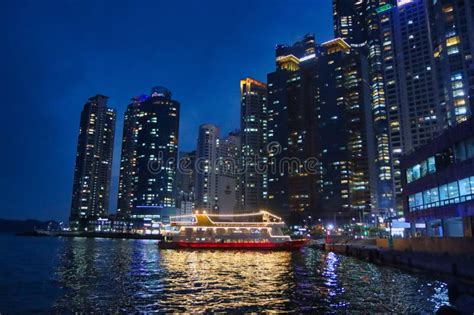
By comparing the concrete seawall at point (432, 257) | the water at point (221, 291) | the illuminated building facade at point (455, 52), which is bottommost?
the water at point (221, 291)

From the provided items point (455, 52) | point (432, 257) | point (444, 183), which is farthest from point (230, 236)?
point (455, 52)

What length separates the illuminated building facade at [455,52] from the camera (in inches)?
4648

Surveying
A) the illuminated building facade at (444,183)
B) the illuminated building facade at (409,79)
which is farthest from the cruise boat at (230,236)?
the illuminated building facade at (409,79)

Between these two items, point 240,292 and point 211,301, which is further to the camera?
point 240,292

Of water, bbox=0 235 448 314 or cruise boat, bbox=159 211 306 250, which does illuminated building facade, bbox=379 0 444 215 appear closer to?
cruise boat, bbox=159 211 306 250

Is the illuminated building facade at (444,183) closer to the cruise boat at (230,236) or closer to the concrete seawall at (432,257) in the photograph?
the concrete seawall at (432,257)

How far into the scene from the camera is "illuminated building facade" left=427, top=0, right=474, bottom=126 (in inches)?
4648

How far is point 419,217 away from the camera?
58.2 m

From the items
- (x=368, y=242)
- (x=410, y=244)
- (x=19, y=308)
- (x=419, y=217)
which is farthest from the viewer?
(x=368, y=242)

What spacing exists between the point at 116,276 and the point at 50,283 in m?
6.19

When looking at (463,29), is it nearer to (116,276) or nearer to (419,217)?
(419,217)

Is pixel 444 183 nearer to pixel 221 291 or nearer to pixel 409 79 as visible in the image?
pixel 221 291

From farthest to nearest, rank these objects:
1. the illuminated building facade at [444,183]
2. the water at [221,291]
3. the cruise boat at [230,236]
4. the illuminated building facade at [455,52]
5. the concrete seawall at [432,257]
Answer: the illuminated building facade at [455,52] → the cruise boat at [230,236] → the illuminated building facade at [444,183] → the concrete seawall at [432,257] → the water at [221,291]

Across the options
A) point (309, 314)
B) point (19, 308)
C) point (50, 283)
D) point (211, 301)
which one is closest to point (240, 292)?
point (211, 301)
